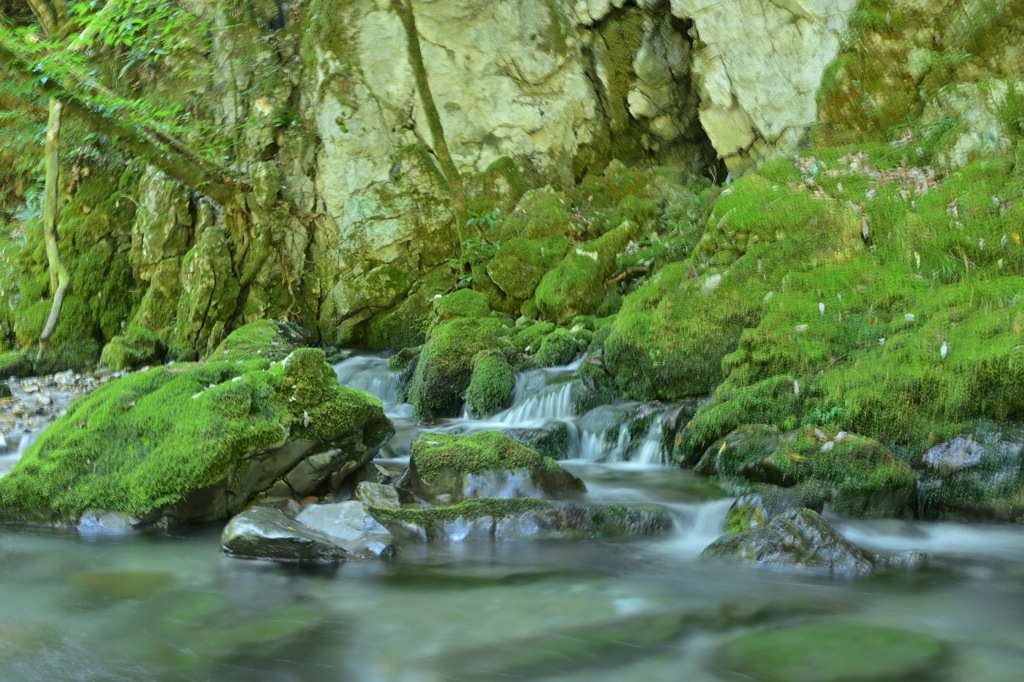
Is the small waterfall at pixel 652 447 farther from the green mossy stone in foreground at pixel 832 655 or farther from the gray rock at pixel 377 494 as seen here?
the green mossy stone in foreground at pixel 832 655

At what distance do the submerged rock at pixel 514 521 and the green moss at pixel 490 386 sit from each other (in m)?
3.49

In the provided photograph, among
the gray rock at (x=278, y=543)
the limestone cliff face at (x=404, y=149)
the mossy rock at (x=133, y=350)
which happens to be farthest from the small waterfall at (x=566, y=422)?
the mossy rock at (x=133, y=350)

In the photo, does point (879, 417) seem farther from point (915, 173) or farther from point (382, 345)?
point (382, 345)

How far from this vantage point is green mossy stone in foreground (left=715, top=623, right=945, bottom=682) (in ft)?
10.9

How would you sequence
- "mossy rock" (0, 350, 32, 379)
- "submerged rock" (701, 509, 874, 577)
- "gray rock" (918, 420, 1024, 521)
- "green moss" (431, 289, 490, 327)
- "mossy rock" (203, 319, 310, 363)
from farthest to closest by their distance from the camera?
1. "mossy rock" (0, 350, 32, 379)
2. "green moss" (431, 289, 490, 327)
3. "mossy rock" (203, 319, 310, 363)
4. "gray rock" (918, 420, 1024, 521)
5. "submerged rock" (701, 509, 874, 577)

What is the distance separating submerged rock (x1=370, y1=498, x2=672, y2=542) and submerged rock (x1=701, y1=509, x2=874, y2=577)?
851mm

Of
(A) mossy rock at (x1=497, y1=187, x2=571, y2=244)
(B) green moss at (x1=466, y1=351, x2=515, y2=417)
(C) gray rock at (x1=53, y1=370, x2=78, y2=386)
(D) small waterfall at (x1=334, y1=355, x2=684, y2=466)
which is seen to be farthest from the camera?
(C) gray rock at (x1=53, y1=370, x2=78, y2=386)

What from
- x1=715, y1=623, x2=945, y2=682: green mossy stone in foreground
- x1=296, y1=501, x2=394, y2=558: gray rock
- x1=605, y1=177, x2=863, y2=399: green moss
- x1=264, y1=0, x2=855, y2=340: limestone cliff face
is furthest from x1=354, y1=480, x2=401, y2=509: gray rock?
x1=264, y1=0, x2=855, y2=340: limestone cliff face

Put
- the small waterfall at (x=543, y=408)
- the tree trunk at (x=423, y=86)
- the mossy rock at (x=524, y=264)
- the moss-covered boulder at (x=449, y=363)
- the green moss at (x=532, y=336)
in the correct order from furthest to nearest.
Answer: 1. the tree trunk at (x=423, y=86)
2. the mossy rock at (x=524, y=264)
3. the green moss at (x=532, y=336)
4. the moss-covered boulder at (x=449, y=363)
5. the small waterfall at (x=543, y=408)

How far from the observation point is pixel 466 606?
420 cm

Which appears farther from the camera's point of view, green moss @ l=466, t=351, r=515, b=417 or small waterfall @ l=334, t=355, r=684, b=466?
green moss @ l=466, t=351, r=515, b=417

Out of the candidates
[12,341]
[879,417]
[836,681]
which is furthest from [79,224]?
[836,681]

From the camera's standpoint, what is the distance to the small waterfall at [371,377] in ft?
35.7

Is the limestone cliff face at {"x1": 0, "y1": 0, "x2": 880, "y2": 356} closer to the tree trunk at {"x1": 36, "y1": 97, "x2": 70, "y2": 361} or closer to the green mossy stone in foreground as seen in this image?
the tree trunk at {"x1": 36, "y1": 97, "x2": 70, "y2": 361}
